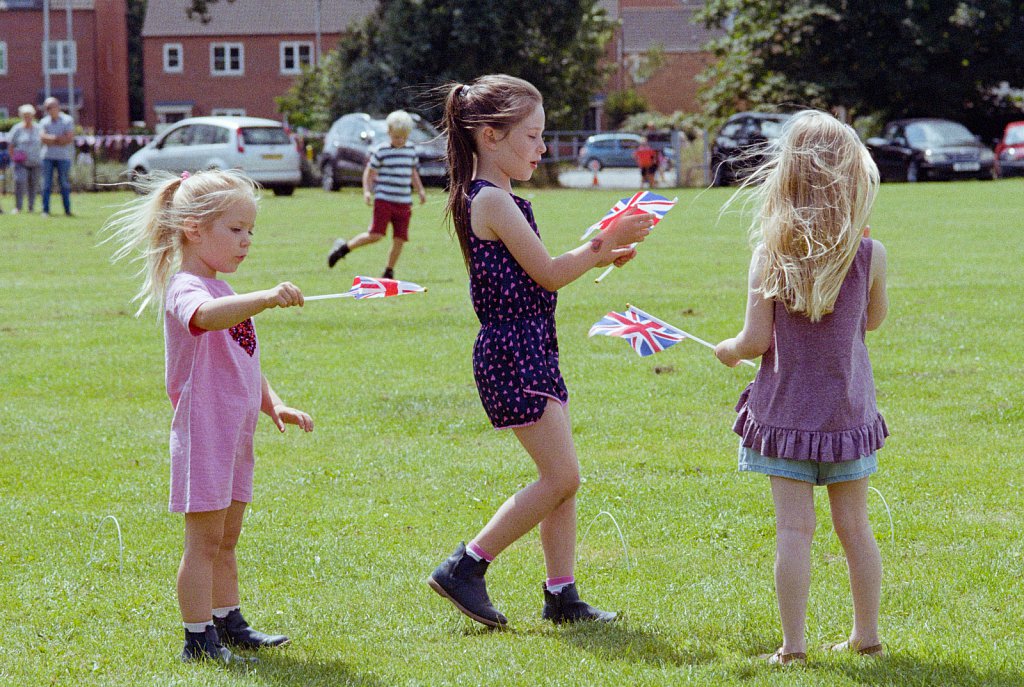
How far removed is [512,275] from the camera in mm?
4000

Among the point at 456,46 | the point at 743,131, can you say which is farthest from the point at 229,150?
the point at 743,131

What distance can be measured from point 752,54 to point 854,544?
3441 cm

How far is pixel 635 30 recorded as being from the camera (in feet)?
247

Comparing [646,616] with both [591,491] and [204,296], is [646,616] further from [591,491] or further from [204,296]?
[204,296]

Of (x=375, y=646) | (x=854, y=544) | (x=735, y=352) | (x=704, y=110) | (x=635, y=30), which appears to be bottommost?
(x=375, y=646)

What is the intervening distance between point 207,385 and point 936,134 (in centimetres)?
3018

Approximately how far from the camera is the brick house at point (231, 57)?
68188 millimetres

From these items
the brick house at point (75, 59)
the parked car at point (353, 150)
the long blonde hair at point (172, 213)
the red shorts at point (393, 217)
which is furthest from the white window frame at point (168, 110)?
the long blonde hair at point (172, 213)

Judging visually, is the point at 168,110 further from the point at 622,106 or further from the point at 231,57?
the point at 622,106

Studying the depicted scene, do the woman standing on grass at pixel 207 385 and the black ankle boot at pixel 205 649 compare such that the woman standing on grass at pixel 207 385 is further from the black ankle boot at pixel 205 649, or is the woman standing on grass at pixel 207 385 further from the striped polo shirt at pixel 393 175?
the striped polo shirt at pixel 393 175

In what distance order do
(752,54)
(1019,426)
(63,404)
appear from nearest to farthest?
(1019,426) → (63,404) → (752,54)

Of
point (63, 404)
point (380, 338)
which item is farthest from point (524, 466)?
point (380, 338)

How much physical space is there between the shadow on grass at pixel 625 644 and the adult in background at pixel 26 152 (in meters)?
19.3

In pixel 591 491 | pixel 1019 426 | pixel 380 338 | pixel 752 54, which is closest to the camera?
pixel 591 491
